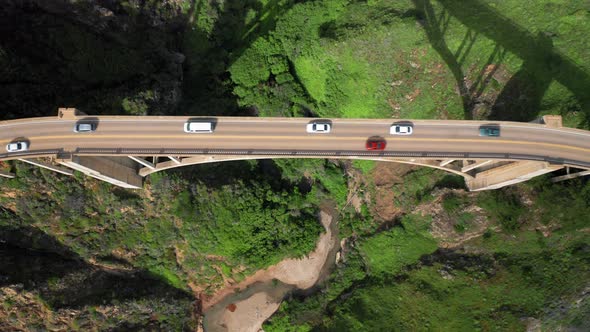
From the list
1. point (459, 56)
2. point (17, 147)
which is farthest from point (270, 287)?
point (459, 56)

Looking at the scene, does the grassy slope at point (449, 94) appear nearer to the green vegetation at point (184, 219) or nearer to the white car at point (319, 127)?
the green vegetation at point (184, 219)

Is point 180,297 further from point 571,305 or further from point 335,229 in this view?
point 571,305

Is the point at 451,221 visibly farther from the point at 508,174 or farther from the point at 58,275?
the point at 58,275

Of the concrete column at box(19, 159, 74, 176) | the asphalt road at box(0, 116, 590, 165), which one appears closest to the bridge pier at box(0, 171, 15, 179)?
the concrete column at box(19, 159, 74, 176)

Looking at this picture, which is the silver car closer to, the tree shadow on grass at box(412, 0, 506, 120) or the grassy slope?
the grassy slope

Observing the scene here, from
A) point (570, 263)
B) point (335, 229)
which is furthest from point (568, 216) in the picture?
point (335, 229)
